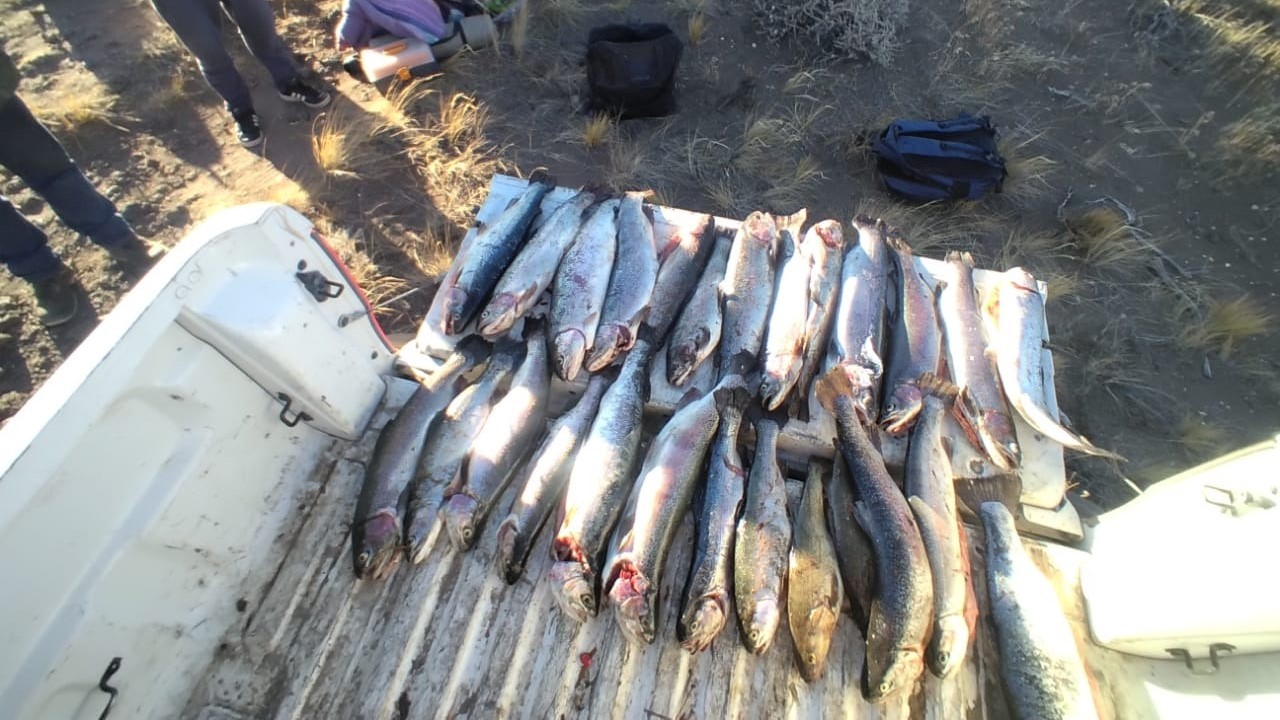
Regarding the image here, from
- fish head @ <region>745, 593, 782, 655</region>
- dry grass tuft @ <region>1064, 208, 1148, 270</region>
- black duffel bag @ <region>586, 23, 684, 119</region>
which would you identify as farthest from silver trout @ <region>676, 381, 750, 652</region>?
dry grass tuft @ <region>1064, 208, 1148, 270</region>

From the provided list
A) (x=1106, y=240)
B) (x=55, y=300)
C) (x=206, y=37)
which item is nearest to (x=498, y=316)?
(x=55, y=300)

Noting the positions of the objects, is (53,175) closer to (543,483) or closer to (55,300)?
(55,300)

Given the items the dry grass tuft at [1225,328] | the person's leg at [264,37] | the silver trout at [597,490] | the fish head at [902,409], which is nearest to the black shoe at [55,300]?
the person's leg at [264,37]

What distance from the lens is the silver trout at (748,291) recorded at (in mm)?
3129

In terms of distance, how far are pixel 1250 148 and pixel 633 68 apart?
6081 mm

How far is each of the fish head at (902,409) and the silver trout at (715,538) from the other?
0.72 metres

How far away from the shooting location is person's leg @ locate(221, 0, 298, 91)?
4.89m

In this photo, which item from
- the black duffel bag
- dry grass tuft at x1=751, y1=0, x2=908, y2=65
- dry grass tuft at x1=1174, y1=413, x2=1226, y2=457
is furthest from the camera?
dry grass tuft at x1=751, y1=0, x2=908, y2=65

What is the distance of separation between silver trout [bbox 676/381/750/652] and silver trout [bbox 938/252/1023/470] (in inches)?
46.1

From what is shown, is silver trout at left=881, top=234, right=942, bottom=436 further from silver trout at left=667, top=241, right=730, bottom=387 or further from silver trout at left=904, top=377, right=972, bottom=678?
silver trout at left=667, top=241, right=730, bottom=387

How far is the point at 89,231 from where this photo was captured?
14.1 ft

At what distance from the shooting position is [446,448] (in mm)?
2775

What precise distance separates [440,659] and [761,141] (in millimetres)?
4922

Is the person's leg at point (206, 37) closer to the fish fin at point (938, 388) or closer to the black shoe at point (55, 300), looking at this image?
the black shoe at point (55, 300)
